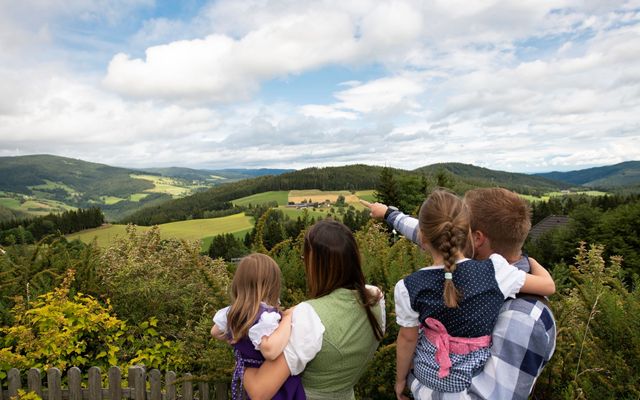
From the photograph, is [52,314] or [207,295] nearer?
[52,314]

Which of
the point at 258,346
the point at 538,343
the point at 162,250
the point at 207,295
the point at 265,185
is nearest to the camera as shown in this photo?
the point at 538,343

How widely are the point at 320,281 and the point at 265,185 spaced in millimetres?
131080

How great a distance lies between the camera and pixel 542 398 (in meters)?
2.48

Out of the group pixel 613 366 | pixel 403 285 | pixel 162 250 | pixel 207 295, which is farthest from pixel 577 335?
pixel 162 250

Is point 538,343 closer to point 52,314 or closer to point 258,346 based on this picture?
point 258,346

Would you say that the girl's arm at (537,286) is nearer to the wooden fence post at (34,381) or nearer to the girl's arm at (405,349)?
the girl's arm at (405,349)

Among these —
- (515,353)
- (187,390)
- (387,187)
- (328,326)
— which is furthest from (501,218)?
(387,187)

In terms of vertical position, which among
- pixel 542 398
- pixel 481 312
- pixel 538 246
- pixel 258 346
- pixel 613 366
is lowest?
pixel 538 246

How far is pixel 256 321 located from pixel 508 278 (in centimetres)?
124

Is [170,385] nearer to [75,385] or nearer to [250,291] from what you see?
[75,385]

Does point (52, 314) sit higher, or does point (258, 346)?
point (258, 346)

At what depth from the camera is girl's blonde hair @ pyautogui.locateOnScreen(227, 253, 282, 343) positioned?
6.90ft

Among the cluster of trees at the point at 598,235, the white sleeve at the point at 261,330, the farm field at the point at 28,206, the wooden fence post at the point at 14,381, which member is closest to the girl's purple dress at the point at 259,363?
the white sleeve at the point at 261,330

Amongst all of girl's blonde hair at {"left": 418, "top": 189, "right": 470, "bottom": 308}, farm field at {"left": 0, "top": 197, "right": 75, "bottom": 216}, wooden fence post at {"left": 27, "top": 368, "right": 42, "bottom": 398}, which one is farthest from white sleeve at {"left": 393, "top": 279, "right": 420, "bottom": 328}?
farm field at {"left": 0, "top": 197, "right": 75, "bottom": 216}
